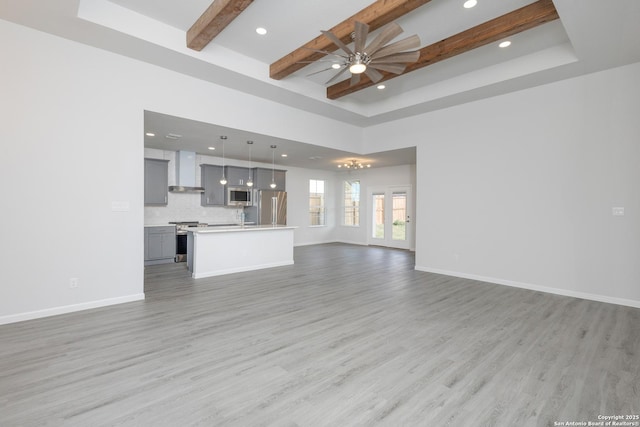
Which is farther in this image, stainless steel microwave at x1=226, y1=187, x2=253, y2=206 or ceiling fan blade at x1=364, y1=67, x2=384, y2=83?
stainless steel microwave at x1=226, y1=187, x2=253, y2=206

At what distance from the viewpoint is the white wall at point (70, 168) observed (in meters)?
3.25

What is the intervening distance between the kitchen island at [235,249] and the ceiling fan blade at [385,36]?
4.04 m

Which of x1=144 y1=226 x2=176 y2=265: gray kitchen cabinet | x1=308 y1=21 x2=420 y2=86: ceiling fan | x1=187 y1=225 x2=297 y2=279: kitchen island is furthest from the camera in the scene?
x1=144 y1=226 x2=176 y2=265: gray kitchen cabinet

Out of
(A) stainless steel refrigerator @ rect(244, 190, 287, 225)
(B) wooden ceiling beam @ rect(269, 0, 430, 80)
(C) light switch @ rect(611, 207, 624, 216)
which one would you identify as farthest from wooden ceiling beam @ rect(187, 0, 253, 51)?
(C) light switch @ rect(611, 207, 624, 216)

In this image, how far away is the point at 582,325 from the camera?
10.8 ft

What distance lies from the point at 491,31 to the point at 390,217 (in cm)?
663

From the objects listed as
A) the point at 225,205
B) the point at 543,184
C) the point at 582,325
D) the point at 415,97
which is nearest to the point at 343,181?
the point at 225,205

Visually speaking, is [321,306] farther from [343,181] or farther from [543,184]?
[343,181]

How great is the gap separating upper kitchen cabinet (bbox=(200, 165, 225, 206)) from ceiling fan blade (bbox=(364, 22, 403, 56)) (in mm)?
5694

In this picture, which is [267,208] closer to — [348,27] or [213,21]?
[213,21]

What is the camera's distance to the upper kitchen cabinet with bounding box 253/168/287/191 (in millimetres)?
8492

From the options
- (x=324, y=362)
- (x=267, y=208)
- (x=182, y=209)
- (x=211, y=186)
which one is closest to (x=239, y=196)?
(x=211, y=186)

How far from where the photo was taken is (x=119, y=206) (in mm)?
3887

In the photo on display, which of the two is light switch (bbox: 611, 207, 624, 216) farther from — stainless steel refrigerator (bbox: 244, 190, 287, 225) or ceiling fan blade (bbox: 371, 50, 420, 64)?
stainless steel refrigerator (bbox: 244, 190, 287, 225)
